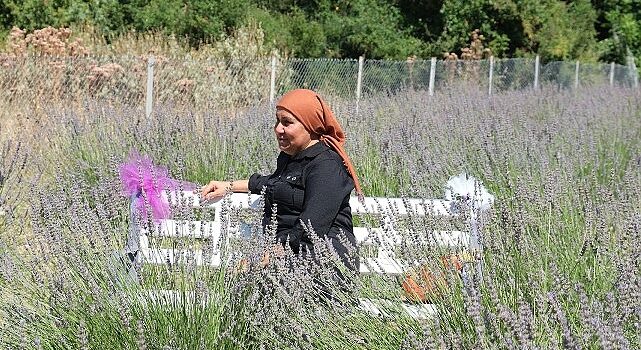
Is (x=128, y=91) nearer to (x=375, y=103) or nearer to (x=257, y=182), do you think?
(x=375, y=103)

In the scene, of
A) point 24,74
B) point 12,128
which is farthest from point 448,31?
point 12,128

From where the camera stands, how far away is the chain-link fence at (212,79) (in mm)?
10938

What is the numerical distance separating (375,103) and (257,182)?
16.0ft

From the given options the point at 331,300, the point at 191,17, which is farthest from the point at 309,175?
the point at 191,17

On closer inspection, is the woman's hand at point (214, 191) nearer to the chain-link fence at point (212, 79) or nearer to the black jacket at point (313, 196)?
the black jacket at point (313, 196)

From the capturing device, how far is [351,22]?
18.6 metres

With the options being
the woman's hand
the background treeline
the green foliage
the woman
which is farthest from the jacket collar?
the green foliage

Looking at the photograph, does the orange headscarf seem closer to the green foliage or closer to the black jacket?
the black jacket

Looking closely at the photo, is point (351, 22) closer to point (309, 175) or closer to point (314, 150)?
point (314, 150)

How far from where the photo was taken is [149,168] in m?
4.44

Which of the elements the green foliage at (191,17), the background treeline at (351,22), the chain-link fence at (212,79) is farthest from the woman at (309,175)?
the green foliage at (191,17)

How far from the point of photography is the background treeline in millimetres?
15992

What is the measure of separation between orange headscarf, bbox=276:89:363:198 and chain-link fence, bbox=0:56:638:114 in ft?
16.5

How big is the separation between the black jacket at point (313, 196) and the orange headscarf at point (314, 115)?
0.14ft
